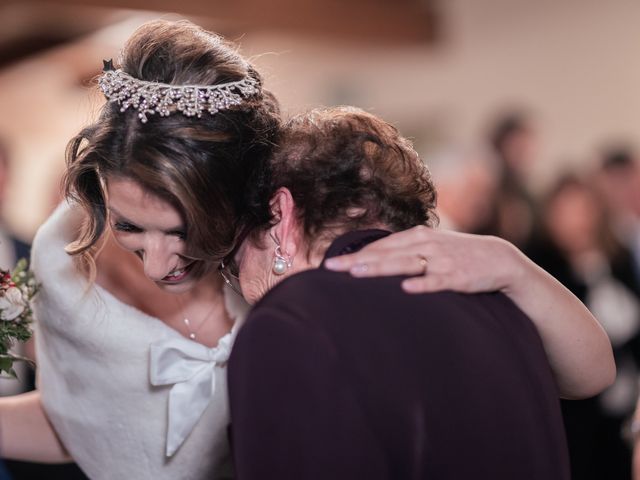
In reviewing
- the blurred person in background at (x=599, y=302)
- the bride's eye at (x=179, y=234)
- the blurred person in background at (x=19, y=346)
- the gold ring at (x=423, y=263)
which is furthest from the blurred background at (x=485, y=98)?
the gold ring at (x=423, y=263)

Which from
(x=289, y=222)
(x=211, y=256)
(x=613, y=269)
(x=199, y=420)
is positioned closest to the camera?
(x=289, y=222)

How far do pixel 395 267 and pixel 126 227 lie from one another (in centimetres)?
50

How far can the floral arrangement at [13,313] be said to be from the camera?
146 cm

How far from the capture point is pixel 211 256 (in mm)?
1432

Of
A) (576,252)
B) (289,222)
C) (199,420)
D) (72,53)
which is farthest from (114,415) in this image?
(72,53)

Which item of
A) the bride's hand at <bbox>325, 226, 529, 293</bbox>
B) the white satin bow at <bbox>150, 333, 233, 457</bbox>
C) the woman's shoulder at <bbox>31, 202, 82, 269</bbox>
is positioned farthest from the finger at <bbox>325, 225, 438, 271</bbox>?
the woman's shoulder at <bbox>31, 202, 82, 269</bbox>

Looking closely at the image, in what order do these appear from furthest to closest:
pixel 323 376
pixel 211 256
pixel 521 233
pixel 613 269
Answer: pixel 521 233 → pixel 613 269 → pixel 211 256 → pixel 323 376

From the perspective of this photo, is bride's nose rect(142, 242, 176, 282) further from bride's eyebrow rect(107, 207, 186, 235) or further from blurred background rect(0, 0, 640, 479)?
blurred background rect(0, 0, 640, 479)

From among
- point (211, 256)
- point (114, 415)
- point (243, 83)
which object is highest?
point (243, 83)

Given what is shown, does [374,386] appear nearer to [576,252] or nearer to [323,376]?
[323,376]

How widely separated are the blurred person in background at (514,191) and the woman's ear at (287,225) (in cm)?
306

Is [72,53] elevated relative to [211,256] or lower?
lower

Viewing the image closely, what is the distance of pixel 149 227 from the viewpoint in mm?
1444

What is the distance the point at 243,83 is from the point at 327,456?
2.17 ft
